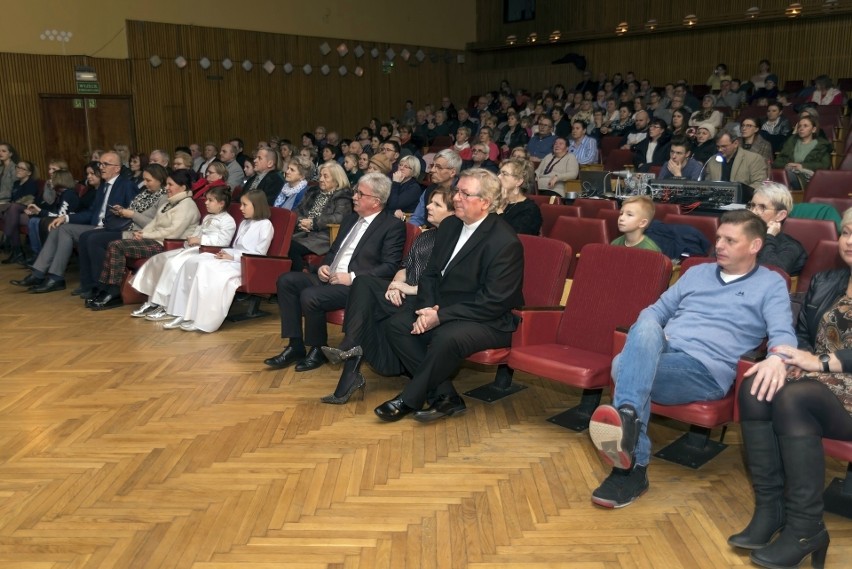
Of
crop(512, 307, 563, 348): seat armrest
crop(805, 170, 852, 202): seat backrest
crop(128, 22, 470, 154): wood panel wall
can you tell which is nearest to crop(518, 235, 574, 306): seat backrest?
crop(512, 307, 563, 348): seat armrest

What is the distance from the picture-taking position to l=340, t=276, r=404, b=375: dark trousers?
11.8ft

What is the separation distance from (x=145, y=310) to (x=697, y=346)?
3924 millimetres

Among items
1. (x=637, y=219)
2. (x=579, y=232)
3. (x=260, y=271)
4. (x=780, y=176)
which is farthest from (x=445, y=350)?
(x=780, y=176)

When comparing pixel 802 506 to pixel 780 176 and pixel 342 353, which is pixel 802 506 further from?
pixel 780 176

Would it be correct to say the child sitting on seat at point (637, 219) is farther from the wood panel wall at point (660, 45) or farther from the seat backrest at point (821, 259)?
the wood panel wall at point (660, 45)

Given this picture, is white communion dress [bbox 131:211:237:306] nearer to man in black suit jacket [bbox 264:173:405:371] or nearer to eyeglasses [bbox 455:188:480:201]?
man in black suit jacket [bbox 264:173:405:371]

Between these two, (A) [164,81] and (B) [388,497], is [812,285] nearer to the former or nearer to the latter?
(B) [388,497]

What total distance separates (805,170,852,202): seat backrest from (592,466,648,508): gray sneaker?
372 cm

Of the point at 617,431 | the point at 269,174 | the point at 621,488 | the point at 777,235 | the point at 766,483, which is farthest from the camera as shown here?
the point at 269,174

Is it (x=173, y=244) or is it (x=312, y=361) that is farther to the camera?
(x=173, y=244)

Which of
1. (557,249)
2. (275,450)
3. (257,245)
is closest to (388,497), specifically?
(275,450)

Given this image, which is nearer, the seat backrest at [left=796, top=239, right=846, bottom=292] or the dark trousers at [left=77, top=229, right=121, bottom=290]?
the seat backrest at [left=796, top=239, right=846, bottom=292]

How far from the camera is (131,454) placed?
3.03 meters

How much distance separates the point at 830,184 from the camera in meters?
5.55
